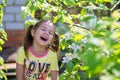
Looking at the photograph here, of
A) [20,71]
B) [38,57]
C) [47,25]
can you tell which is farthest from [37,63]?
[47,25]

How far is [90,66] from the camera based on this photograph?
3.31 ft

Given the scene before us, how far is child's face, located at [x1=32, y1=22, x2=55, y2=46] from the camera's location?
2.55 metres

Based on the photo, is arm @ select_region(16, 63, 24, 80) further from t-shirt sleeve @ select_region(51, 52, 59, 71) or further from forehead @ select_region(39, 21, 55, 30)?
forehead @ select_region(39, 21, 55, 30)

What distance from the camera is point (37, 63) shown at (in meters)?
2.65

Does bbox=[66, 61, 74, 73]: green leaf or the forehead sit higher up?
the forehead

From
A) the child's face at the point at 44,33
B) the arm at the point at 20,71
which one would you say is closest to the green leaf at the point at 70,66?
the child's face at the point at 44,33

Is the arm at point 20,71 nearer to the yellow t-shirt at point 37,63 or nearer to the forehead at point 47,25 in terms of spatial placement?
the yellow t-shirt at point 37,63

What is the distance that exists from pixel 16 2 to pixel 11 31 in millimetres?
509

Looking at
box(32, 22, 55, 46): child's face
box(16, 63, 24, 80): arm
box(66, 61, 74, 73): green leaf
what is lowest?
box(16, 63, 24, 80): arm

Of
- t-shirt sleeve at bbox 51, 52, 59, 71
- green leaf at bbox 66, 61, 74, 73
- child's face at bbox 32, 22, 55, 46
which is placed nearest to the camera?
green leaf at bbox 66, 61, 74, 73

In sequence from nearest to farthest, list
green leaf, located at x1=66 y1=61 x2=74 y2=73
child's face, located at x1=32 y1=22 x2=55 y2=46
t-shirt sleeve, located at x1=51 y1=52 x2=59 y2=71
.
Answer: green leaf, located at x1=66 y1=61 x2=74 y2=73, child's face, located at x1=32 y1=22 x2=55 y2=46, t-shirt sleeve, located at x1=51 y1=52 x2=59 y2=71

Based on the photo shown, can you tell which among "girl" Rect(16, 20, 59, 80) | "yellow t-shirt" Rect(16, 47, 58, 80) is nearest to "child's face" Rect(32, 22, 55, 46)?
"girl" Rect(16, 20, 59, 80)

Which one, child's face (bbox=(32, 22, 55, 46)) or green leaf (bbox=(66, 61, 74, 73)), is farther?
child's face (bbox=(32, 22, 55, 46))

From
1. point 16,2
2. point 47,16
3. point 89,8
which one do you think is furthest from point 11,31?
point 89,8
